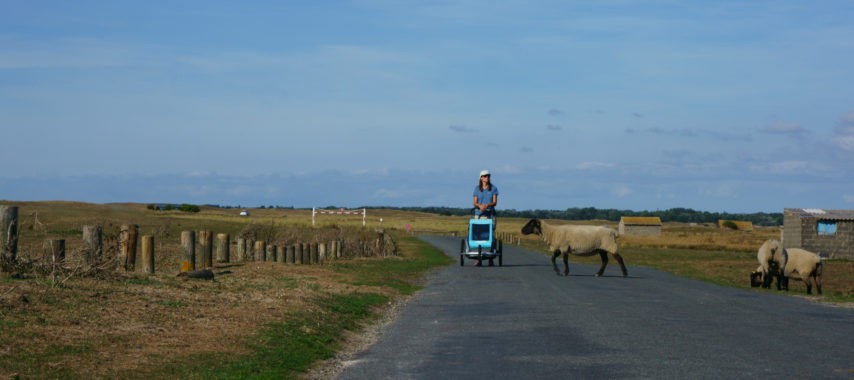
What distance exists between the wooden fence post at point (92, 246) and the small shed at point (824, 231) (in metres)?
55.1

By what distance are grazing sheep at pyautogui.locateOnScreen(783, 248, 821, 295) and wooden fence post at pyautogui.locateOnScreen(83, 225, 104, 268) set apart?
65.1ft

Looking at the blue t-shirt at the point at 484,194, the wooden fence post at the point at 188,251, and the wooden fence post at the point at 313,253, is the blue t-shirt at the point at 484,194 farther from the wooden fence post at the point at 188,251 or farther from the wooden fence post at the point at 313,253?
the wooden fence post at the point at 188,251

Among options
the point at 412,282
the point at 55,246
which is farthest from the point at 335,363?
the point at 412,282

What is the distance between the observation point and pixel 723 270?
139 ft

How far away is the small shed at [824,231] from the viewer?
6538 cm

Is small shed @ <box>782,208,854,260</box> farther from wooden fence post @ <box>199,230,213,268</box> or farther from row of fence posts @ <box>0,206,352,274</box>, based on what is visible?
wooden fence post @ <box>199,230,213,268</box>

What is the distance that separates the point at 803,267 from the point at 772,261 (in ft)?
2.88

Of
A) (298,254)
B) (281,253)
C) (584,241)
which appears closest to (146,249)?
(281,253)

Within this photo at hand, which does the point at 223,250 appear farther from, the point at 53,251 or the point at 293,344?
the point at 293,344

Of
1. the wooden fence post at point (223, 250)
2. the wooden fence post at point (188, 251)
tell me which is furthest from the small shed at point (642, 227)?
the wooden fence post at point (188, 251)

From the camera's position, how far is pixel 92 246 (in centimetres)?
1881

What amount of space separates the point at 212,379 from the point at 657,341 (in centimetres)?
628

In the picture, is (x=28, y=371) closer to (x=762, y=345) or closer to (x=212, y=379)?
(x=212, y=379)

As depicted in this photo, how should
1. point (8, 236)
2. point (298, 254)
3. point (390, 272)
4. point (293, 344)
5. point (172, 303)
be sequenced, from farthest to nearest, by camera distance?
point (298, 254)
point (390, 272)
point (8, 236)
point (172, 303)
point (293, 344)
